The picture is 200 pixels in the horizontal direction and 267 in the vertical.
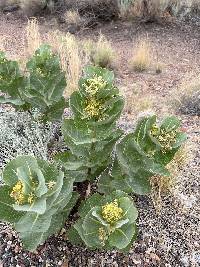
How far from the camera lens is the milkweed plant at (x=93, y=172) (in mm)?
2691

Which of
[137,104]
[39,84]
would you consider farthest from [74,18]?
[39,84]

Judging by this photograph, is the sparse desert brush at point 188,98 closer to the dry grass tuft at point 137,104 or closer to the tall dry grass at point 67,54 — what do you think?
the dry grass tuft at point 137,104

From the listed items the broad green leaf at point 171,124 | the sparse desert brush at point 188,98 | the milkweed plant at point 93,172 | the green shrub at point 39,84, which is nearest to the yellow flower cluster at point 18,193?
the milkweed plant at point 93,172

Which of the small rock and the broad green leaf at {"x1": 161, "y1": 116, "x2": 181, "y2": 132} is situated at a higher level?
the broad green leaf at {"x1": 161, "y1": 116, "x2": 181, "y2": 132}

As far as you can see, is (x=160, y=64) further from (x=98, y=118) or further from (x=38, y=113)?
(x=98, y=118)

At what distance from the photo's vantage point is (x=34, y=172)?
270 centimetres

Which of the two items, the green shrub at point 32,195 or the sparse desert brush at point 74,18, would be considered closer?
the green shrub at point 32,195

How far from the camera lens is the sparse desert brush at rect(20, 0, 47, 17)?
10930mm

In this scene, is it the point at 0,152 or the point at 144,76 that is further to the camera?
the point at 144,76

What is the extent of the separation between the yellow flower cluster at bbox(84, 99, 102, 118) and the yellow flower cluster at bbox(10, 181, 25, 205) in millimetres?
553

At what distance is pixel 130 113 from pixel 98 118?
3.24m

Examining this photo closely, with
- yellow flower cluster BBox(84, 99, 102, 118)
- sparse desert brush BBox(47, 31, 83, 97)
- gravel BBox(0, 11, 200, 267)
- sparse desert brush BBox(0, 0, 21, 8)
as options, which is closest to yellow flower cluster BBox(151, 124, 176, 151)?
yellow flower cluster BBox(84, 99, 102, 118)

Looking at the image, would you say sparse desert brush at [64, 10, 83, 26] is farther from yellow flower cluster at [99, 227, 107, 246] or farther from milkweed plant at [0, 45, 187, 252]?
yellow flower cluster at [99, 227, 107, 246]

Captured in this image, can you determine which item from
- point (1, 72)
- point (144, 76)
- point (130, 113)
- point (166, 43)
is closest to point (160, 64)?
point (144, 76)
